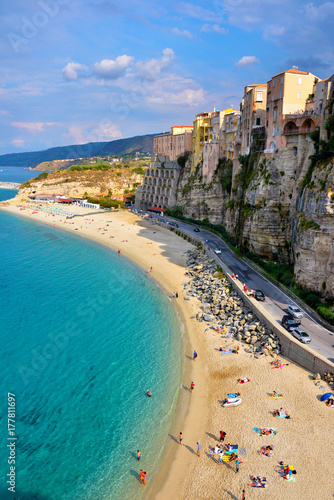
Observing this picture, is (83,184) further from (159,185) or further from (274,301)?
(274,301)

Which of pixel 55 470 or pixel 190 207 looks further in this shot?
pixel 190 207

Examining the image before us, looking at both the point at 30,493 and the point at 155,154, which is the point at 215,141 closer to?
the point at 155,154

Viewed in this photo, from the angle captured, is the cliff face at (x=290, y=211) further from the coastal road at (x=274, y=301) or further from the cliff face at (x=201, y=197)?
the cliff face at (x=201, y=197)

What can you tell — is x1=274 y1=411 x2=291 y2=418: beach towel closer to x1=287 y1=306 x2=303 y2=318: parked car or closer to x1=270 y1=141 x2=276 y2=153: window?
x1=287 y1=306 x2=303 y2=318: parked car

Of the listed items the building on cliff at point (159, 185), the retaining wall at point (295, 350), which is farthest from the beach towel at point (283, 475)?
the building on cliff at point (159, 185)

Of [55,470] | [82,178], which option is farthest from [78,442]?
[82,178]

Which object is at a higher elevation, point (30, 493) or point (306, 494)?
point (306, 494)

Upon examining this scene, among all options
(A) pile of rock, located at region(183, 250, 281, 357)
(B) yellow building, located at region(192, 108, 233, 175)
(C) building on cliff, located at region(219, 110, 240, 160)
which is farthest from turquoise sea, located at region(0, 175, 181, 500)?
(B) yellow building, located at region(192, 108, 233, 175)
